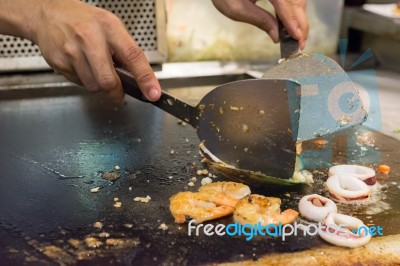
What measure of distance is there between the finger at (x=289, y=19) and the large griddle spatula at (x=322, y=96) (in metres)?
0.21

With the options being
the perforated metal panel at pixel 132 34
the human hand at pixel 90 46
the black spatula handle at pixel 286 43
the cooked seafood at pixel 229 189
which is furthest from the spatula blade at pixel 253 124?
the perforated metal panel at pixel 132 34

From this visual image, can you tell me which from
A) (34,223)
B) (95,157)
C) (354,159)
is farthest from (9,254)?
(354,159)

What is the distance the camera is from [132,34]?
9.20 ft

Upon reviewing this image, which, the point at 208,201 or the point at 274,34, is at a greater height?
the point at 274,34

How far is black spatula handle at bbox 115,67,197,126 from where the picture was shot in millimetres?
1605

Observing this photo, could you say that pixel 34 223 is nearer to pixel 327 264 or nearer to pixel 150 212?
pixel 150 212

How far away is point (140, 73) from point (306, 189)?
66cm

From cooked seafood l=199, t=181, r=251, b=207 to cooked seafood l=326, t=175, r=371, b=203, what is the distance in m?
0.27

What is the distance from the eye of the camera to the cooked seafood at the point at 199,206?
1.45 m

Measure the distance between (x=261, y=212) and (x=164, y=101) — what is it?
0.48 meters

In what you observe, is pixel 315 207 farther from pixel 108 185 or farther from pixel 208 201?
pixel 108 185

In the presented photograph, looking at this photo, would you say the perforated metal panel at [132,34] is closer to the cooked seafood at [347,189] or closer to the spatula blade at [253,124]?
the spatula blade at [253,124]

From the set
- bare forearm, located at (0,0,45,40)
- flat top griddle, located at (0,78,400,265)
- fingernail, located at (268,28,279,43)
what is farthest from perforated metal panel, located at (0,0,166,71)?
bare forearm, located at (0,0,45,40)

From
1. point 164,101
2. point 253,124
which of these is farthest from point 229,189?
point 164,101
